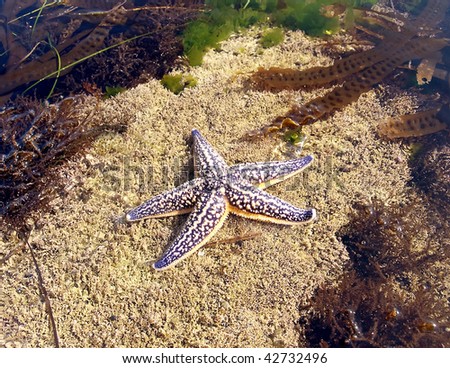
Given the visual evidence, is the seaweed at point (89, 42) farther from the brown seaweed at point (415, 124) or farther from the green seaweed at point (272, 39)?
the brown seaweed at point (415, 124)

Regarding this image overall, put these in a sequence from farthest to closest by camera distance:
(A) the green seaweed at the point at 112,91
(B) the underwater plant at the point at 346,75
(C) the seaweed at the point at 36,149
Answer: (A) the green seaweed at the point at 112,91 < (B) the underwater plant at the point at 346,75 < (C) the seaweed at the point at 36,149

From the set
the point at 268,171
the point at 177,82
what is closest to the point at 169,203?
the point at 268,171

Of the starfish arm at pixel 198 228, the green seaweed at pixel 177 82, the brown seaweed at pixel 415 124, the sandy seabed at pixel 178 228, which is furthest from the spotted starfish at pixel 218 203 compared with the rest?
the brown seaweed at pixel 415 124

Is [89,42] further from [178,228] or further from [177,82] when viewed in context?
[178,228]
